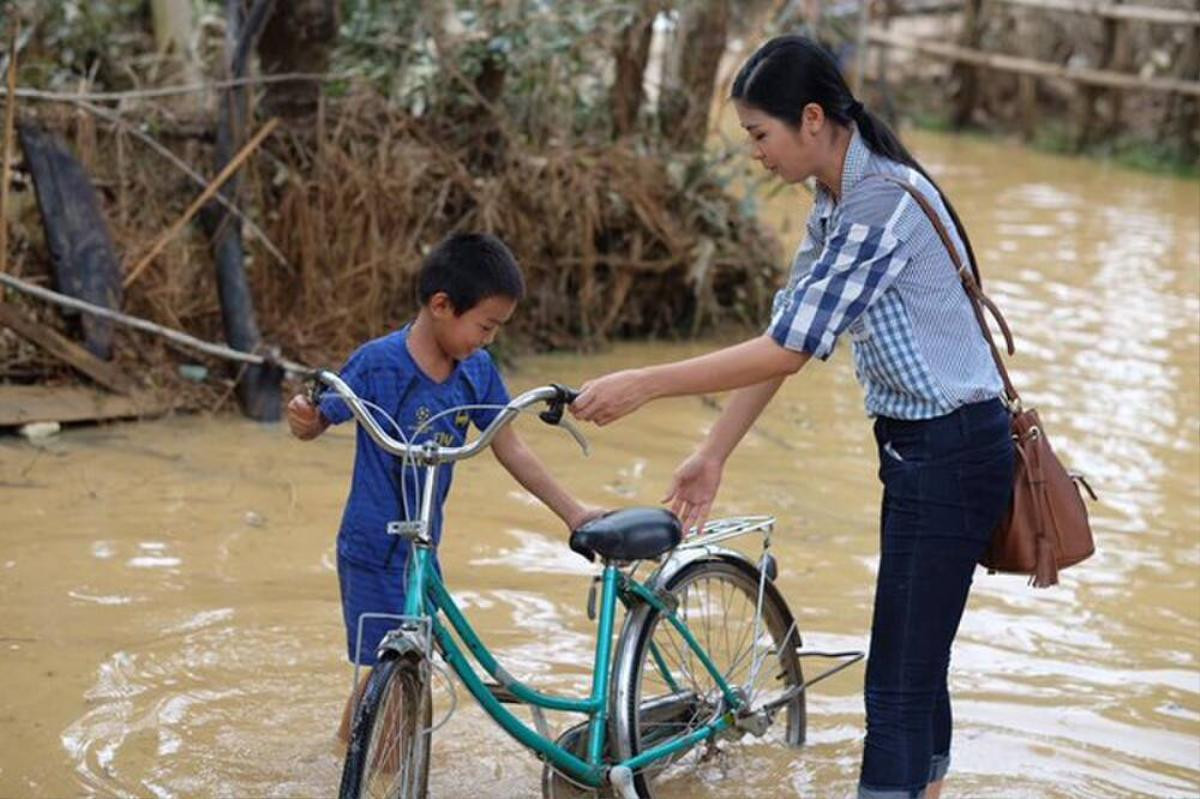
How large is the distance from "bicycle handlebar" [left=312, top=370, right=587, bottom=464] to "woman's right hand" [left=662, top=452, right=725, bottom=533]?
0.41 meters

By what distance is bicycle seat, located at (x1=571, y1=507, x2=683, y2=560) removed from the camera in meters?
3.61

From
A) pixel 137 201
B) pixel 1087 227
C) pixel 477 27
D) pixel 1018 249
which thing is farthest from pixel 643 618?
pixel 1087 227

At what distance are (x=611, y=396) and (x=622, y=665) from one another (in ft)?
2.32

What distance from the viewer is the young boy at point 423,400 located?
370cm

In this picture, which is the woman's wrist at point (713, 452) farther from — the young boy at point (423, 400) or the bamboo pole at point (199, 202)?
the bamboo pole at point (199, 202)

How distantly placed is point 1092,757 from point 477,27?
15.9 feet

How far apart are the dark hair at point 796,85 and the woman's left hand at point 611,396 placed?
1.81 feet

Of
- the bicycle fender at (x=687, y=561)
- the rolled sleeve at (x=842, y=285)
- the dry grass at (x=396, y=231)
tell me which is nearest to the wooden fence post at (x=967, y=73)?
the dry grass at (x=396, y=231)

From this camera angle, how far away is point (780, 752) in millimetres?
4430

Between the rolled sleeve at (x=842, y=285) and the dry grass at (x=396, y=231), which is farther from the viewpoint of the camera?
the dry grass at (x=396, y=231)

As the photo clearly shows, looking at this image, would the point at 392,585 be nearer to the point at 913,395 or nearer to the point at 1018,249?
the point at 913,395

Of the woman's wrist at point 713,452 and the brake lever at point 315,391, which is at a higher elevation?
the brake lever at point 315,391

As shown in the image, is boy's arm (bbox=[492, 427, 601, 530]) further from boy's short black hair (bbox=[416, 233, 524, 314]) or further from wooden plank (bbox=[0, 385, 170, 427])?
wooden plank (bbox=[0, 385, 170, 427])

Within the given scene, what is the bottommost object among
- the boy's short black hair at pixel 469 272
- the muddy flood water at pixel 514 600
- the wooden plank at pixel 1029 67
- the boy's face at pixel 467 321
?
the muddy flood water at pixel 514 600
